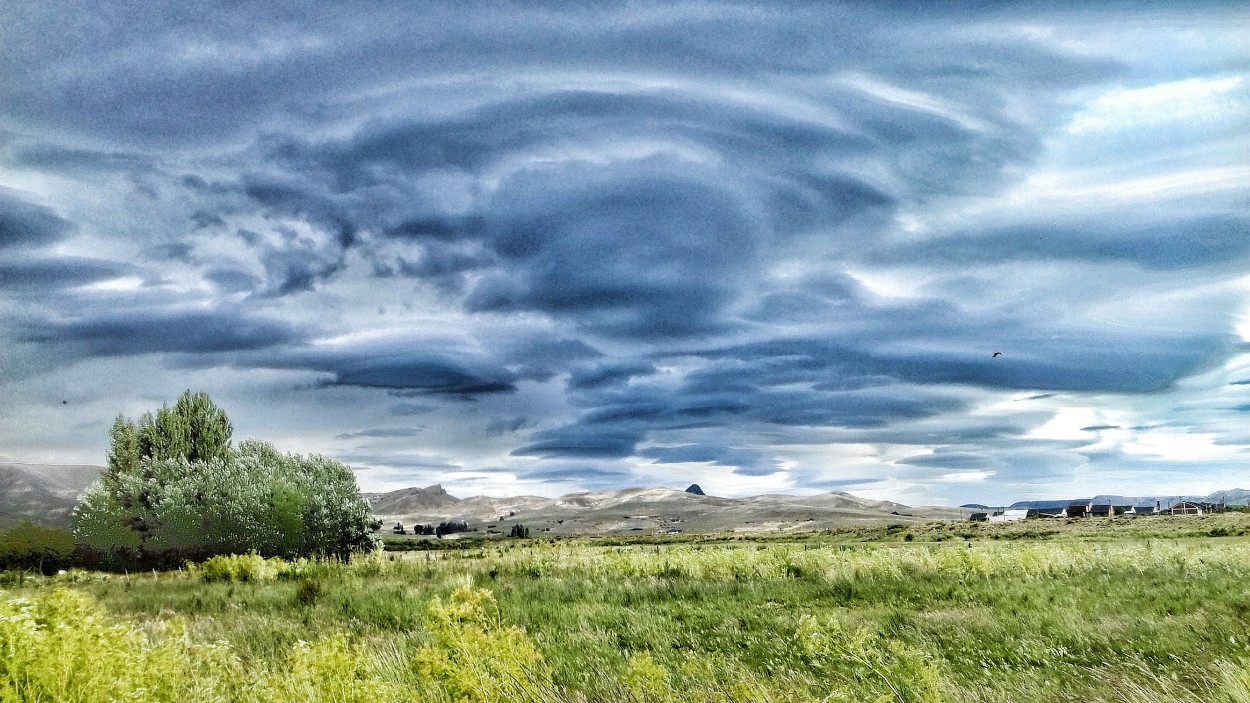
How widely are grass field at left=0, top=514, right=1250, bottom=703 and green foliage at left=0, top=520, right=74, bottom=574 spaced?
45.6 feet

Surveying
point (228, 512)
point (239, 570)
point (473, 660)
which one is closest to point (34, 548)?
point (228, 512)

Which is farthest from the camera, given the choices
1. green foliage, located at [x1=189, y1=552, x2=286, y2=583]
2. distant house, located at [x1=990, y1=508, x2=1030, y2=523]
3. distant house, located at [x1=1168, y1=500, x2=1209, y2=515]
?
distant house, located at [x1=990, y1=508, x2=1030, y2=523]

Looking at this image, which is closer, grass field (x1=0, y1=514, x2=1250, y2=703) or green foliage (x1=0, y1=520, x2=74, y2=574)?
grass field (x1=0, y1=514, x2=1250, y2=703)

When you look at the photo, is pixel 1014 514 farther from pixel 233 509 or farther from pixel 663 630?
pixel 663 630

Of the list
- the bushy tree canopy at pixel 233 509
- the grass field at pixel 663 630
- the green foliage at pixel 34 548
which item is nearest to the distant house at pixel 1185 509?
the grass field at pixel 663 630

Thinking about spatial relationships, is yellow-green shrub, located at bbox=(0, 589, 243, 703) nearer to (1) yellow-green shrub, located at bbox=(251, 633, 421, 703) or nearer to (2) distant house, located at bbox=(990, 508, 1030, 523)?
(1) yellow-green shrub, located at bbox=(251, 633, 421, 703)

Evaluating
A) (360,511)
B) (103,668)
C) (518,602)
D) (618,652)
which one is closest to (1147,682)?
(618,652)

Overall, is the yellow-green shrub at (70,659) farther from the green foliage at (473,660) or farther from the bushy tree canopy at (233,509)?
the bushy tree canopy at (233,509)

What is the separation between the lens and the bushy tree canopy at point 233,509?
4216cm

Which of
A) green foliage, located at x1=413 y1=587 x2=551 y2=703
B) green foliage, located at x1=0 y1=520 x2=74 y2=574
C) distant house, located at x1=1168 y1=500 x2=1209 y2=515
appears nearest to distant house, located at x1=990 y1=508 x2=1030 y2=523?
distant house, located at x1=1168 y1=500 x2=1209 y2=515

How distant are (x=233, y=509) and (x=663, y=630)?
112ft

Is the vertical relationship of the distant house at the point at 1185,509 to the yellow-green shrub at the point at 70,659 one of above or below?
below

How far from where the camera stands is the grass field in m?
7.06

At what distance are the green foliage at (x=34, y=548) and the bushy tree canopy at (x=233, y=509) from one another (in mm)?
1112
